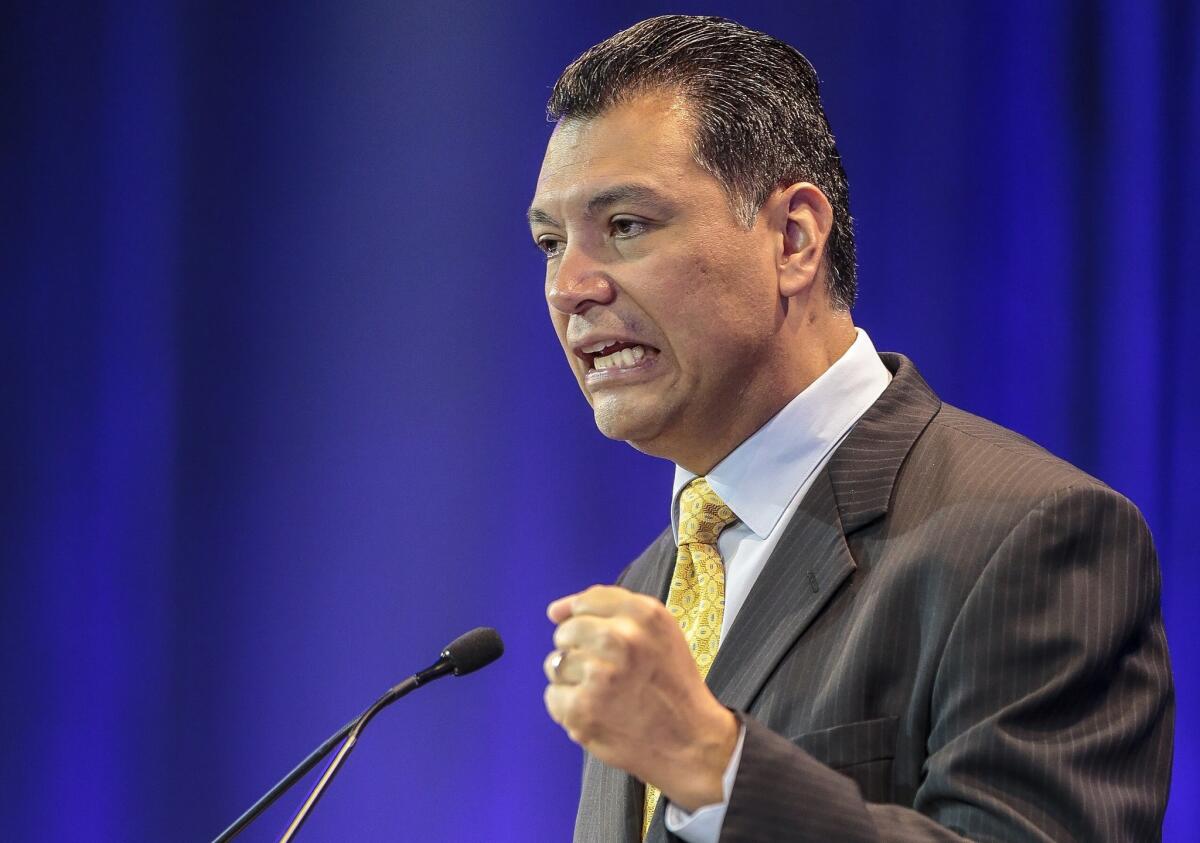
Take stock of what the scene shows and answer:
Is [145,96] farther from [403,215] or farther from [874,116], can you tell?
[874,116]

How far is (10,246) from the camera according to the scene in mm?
3127

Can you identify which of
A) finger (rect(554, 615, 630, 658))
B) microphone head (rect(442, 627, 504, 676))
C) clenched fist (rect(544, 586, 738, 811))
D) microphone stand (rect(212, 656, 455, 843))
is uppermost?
finger (rect(554, 615, 630, 658))

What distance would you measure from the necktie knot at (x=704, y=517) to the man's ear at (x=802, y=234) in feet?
0.94

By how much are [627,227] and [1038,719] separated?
0.79 m

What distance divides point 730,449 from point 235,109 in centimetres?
192

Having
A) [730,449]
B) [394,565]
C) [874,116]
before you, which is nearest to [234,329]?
[394,565]

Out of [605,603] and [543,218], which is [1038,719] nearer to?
[605,603]

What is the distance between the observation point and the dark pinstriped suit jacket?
1.21 meters

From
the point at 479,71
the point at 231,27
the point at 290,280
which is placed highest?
the point at 231,27

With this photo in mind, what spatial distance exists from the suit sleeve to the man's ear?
0.52 m

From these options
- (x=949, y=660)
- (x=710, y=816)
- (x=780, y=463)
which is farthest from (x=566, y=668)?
(x=780, y=463)

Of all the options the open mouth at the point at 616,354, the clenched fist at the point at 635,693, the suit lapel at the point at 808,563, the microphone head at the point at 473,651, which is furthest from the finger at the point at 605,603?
the open mouth at the point at 616,354

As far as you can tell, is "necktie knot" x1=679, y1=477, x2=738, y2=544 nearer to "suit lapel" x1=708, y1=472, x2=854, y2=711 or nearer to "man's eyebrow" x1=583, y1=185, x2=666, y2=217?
"suit lapel" x1=708, y1=472, x2=854, y2=711

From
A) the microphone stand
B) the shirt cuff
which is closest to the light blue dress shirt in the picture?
the microphone stand
